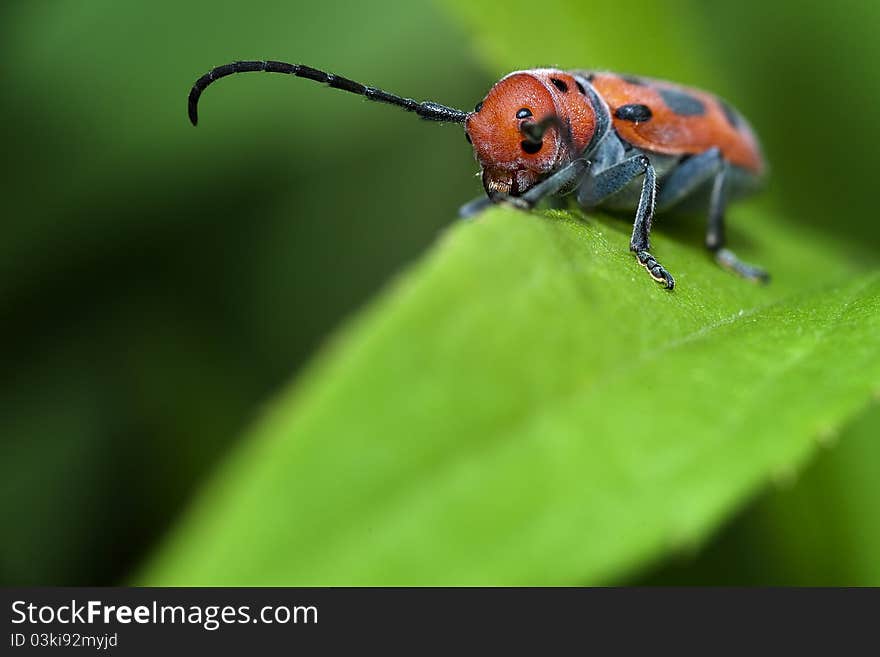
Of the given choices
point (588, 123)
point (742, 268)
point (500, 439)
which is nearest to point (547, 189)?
point (588, 123)

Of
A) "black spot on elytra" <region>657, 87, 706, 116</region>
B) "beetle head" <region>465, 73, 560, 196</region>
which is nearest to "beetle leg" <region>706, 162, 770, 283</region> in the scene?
"black spot on elytra" <region>657, 87, 706, 116</region>

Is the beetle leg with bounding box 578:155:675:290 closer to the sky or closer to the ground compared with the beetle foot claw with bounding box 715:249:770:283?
closer to the sky

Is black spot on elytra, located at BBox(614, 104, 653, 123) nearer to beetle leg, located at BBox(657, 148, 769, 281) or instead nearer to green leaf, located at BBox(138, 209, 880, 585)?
beetle leg, located at BBox(657, 148, 769, 281)

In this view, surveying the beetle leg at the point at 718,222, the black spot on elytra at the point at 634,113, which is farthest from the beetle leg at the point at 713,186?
the black spot on elytra at the point at 634,113

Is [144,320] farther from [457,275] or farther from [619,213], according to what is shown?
[457,275]

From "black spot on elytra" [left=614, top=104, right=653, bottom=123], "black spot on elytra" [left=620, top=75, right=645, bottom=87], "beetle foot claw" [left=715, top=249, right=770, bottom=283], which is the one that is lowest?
"beetle foot claw" [left=715, top=249, right=770, bottom=283]

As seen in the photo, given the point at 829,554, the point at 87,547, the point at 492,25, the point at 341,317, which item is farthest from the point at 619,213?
the point at 87,547

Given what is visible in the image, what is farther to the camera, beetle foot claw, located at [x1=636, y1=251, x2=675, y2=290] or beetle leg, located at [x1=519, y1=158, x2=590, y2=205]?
beetle leg, located at [x1=519, y1=158, x2=590, y2=205]
